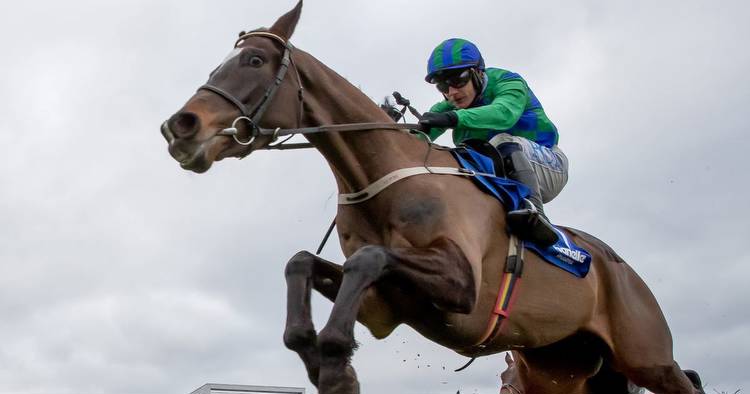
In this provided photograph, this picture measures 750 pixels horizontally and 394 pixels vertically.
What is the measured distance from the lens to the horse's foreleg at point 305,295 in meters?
6.82

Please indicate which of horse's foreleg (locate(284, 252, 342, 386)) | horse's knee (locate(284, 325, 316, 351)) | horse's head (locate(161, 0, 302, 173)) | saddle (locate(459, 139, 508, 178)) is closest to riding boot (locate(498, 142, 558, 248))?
saddle (locate(459, 139, 508, 178))

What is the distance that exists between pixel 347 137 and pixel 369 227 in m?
0.72

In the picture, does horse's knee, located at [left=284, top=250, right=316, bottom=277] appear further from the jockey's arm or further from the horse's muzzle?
the jockey's arm

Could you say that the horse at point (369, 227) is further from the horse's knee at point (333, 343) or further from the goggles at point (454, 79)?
the goggles at point (454, 79)

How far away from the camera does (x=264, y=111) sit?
7.11 m

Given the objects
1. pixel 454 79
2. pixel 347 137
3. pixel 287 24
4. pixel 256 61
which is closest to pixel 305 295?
pixel 347 137

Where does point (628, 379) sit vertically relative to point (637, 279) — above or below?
below

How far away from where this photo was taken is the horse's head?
21.8 feet

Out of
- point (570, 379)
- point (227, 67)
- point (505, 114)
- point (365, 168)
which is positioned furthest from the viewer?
point (570, 379)

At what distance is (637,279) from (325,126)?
4.14 m

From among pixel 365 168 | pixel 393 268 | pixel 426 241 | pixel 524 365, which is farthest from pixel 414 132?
pixel 524 365

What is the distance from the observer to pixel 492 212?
8148 mm

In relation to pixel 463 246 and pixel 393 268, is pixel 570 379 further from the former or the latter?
pixel 393 268

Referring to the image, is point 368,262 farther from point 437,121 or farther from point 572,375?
point 572,375
